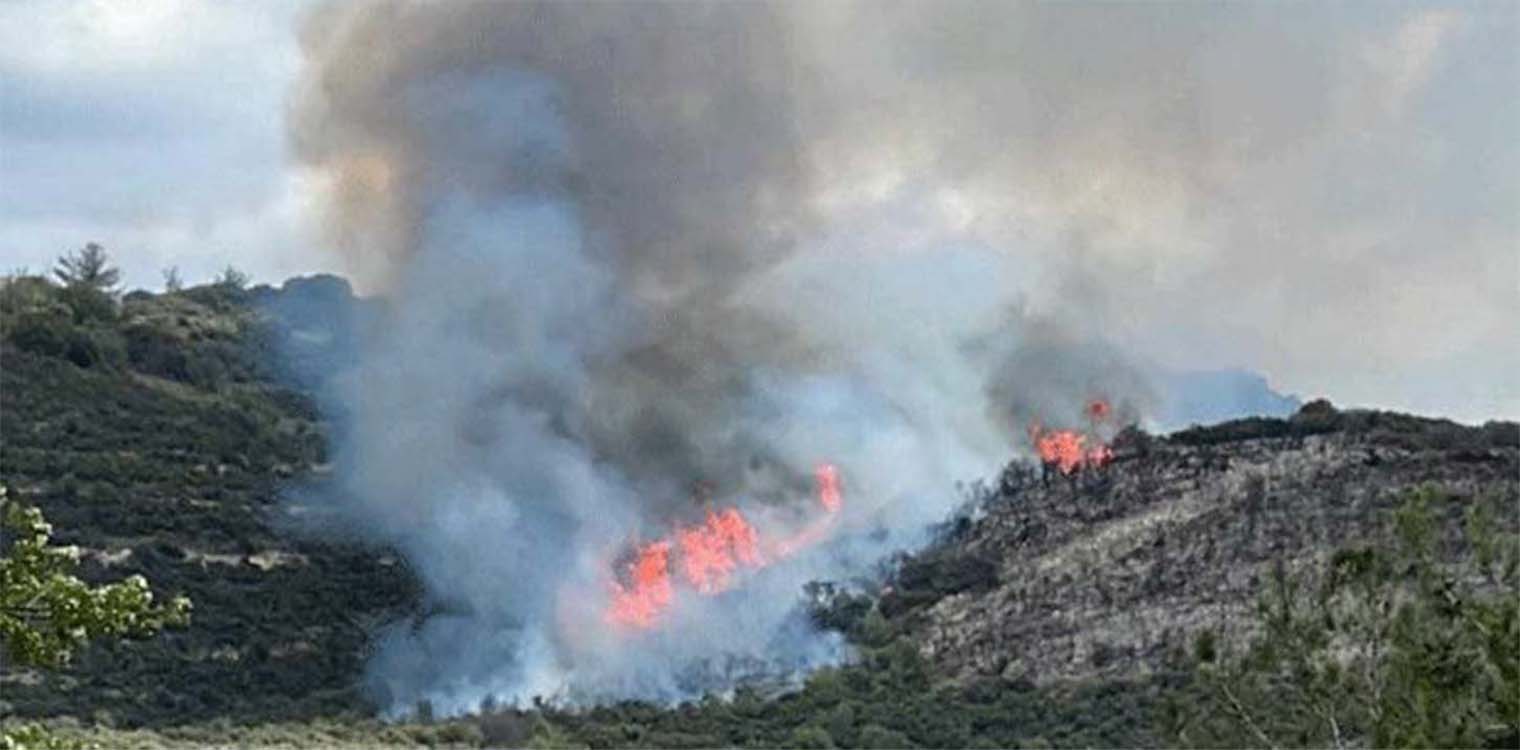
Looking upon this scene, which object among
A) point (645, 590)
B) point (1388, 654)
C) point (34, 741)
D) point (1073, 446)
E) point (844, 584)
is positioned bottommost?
point (34, 741)

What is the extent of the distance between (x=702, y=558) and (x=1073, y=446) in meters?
13.7

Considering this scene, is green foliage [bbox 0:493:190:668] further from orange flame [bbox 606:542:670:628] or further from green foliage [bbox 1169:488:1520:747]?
orange flame [bbox 606:542:670:628]

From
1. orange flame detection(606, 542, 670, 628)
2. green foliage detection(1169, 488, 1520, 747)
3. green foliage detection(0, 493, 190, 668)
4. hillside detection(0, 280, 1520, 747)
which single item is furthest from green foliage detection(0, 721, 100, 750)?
orange flame detection(606, 542, 670, 628)

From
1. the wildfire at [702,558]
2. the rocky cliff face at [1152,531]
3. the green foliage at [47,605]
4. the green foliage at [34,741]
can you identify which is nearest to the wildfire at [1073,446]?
the rocky cliff face at [1152,531]

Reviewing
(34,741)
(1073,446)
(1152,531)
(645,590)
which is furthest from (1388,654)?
(1073,446)

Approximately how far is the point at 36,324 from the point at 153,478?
13994 millimetres

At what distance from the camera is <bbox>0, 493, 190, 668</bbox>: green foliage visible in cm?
1375

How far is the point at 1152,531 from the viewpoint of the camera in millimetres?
81062

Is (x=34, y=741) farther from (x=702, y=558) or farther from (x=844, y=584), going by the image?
(x=702, y=558)

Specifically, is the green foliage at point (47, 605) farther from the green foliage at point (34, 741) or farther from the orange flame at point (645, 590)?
the orange flame at point (645, 590)

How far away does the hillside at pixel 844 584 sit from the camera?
227 feet

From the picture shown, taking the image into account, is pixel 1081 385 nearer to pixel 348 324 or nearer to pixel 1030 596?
pixel 1030 596

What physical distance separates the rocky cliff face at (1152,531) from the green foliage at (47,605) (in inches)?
2051

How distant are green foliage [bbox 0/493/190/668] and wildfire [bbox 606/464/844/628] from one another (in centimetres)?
7371
